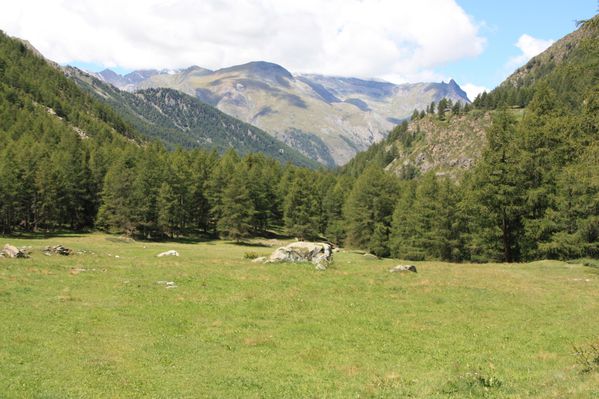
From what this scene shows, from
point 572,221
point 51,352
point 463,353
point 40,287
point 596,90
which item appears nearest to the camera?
point 51,352

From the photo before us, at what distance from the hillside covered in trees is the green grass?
441 inches

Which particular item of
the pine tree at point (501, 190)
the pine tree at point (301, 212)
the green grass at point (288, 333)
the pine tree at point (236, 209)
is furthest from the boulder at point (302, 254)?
the pine tree at point (301, 212)

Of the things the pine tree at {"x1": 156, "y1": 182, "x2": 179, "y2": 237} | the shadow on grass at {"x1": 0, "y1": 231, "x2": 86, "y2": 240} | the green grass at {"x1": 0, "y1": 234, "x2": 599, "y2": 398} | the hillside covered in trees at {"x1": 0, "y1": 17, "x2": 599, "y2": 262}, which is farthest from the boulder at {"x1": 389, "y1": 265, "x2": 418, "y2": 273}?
the shadow on grass at {"x1": 0, "y1": 231, "x2": 86, "y2": 240}

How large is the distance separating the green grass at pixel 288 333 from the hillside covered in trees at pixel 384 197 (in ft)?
36.8

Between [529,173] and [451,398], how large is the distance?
49306 mm

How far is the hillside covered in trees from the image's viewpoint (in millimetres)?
51031

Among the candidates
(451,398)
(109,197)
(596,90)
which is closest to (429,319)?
(451,398)

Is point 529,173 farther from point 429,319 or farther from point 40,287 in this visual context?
point 40,287

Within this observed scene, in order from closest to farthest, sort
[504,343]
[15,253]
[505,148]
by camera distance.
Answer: [504,343] < [15,253] < [505,148]

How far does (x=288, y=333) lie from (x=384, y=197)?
225 feet

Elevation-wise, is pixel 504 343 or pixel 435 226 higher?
pixel 435 226

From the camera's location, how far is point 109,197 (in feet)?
296

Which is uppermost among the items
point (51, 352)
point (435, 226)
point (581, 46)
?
point (581, 46)

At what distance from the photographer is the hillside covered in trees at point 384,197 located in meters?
51.0
